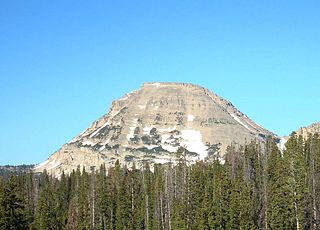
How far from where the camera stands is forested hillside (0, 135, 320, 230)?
9662cm

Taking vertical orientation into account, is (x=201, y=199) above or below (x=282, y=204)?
above

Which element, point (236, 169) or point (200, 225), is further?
point (236, 169)

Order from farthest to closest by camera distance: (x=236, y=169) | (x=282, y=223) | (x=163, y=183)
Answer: (x=236, y=169) → (x=163, y=183) → (x=282, y=223)

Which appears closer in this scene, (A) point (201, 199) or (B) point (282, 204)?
(B) point (282, 204)

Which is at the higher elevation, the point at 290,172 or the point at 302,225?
the point at 290,172

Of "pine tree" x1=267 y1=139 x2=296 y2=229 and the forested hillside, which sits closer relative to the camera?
the forested hillside

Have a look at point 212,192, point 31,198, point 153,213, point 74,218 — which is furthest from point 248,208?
point 31,198

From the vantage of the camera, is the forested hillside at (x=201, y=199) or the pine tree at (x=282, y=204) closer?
the forested hillside at (x=201, y=199)

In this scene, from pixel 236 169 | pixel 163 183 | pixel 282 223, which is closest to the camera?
pixel 282 223

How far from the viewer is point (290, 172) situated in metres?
100

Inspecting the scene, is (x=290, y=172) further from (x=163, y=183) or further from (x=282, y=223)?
(x=163, y=183)

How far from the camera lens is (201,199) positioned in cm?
11319

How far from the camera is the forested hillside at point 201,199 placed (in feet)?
317

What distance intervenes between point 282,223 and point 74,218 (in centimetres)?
4731
